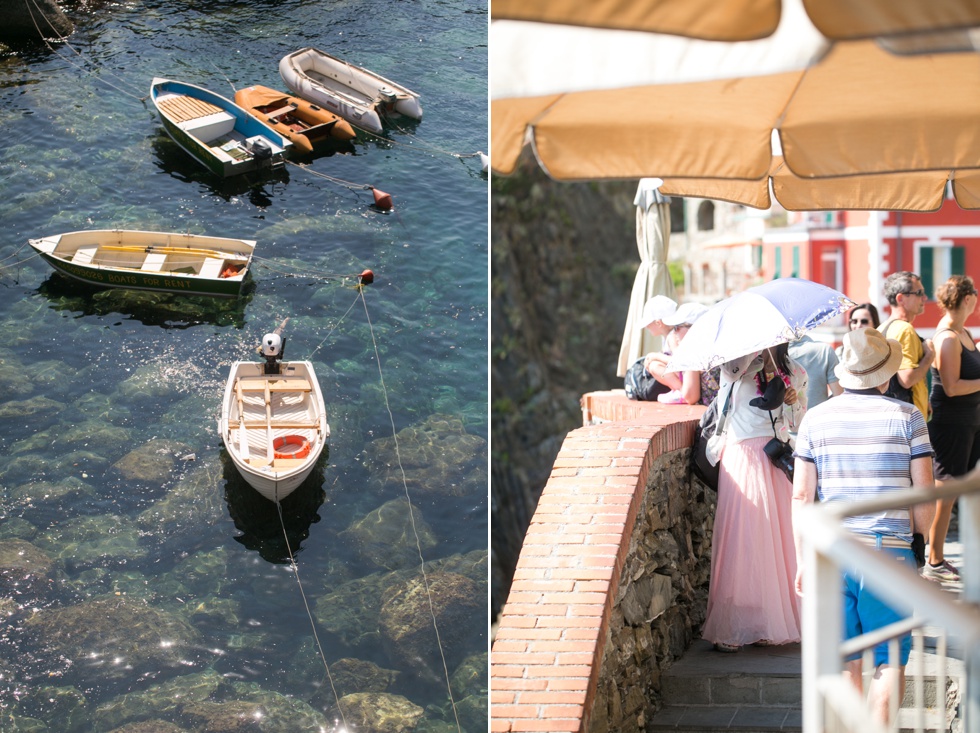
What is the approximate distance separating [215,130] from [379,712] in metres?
10.4

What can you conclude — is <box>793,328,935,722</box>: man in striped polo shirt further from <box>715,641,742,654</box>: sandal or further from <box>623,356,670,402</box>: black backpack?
<box>623,356,670,402</box>: black backpack

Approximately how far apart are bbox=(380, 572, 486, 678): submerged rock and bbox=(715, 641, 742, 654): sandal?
6801 millimetres

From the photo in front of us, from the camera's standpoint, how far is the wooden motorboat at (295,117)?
18.2 meters

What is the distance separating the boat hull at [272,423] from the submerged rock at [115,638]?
1769 mm

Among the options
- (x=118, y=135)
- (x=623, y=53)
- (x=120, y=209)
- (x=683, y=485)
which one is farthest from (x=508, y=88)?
(x=118, y=135)

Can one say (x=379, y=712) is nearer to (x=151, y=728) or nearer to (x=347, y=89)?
(x=151, y=728)

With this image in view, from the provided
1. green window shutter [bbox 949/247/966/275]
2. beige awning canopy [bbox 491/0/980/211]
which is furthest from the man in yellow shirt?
green window shutter [bbox 949/247/966/275]

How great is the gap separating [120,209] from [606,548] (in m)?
13.6

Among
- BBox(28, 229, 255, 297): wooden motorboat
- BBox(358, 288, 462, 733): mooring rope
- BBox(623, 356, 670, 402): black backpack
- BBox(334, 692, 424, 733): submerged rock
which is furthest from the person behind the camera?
BBox(28, 229, 255, 297): wooden motorboat

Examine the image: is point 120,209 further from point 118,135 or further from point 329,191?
point 329,191

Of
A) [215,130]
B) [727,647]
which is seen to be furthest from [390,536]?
[215,130]

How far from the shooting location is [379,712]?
1114 centimetres

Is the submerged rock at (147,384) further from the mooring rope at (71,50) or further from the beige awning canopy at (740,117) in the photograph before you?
the beige awning canopy at (740,117)

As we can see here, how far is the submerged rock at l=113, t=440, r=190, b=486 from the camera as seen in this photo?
13.1 metres
